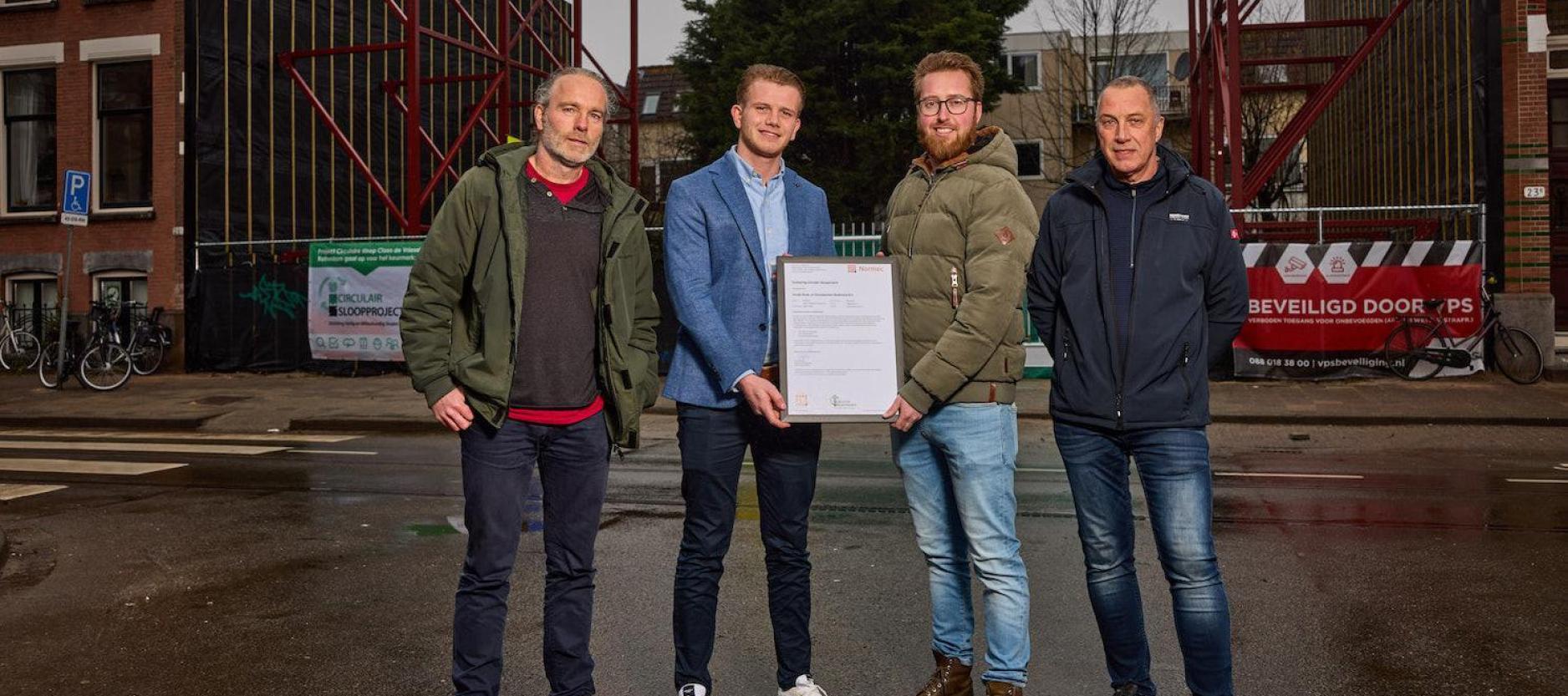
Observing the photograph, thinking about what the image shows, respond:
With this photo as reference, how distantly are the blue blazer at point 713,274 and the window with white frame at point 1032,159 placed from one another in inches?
1356

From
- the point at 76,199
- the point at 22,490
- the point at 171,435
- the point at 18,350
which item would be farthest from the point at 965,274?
the point at 18,350

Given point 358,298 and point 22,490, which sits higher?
point 358,298

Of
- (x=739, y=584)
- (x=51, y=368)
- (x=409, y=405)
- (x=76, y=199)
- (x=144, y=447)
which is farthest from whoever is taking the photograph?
(x=51, y=368)

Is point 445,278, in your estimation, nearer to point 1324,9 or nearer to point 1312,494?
point 1312,494

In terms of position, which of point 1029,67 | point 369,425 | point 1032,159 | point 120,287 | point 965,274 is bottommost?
point 369,425

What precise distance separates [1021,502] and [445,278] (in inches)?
201

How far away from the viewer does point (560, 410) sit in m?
3.66

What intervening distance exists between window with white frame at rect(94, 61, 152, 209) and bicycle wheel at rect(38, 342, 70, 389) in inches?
149

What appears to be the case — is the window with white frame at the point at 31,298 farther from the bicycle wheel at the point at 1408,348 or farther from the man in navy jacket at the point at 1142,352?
the man in navy jacket at the point at 1142,352

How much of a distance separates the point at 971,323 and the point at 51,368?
59.5 feet

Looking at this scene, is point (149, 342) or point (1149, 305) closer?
point (1149, 305)

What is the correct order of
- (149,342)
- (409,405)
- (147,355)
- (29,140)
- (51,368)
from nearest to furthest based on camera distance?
(409,405), (51,368), (149,342), (147,355), (29,140)

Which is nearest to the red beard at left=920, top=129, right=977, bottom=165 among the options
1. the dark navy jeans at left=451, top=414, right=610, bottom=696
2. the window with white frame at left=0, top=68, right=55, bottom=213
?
the dark navy jeans at left=451, top=414, right=610, bottom=696

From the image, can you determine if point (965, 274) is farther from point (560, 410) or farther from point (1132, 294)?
point (560, 410)
